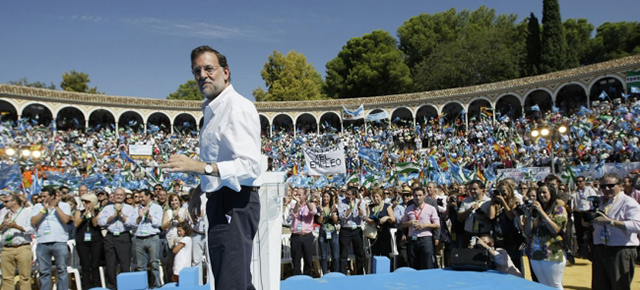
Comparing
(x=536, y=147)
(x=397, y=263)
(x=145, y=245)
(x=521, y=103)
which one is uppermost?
(x=521, y=103)

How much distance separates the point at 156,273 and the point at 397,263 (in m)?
4.30

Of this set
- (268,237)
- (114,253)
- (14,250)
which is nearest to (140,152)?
(114,253)

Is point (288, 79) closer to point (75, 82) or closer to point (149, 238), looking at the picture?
point (75, 82)

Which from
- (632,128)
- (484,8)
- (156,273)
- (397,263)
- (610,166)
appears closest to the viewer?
(156,273)

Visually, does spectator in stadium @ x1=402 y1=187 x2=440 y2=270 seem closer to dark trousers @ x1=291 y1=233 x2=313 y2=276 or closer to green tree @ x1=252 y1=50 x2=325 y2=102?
dark trousers @ x1=291 y1=233 x2=313 y2=276

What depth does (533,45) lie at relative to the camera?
134ft

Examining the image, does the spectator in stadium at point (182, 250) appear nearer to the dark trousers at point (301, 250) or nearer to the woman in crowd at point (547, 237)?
the dark trousers at point (301, 250)

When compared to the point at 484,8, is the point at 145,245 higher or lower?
lower

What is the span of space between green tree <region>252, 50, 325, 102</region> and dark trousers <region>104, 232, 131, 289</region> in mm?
42093

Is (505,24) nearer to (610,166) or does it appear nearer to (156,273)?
(610,166)

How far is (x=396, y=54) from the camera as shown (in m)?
48.0

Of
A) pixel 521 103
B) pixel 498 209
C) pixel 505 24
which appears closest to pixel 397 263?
pixel 498 209

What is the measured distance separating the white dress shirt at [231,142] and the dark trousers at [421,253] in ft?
17.9

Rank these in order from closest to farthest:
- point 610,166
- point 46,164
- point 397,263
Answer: point 397,263 → point 610,166 → point 46,164
